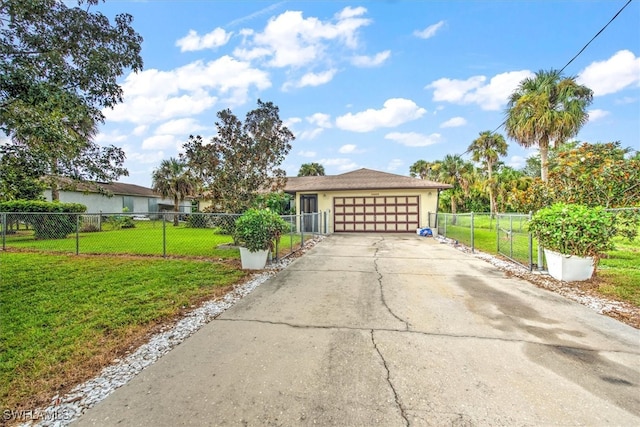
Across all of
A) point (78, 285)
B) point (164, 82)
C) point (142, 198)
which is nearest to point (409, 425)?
point (78, 285)

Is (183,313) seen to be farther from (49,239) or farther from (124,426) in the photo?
(49,239)

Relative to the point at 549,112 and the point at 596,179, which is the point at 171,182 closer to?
the point at 596,179

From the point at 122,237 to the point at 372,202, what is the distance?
12.3m

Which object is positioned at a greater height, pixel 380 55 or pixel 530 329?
pixel 380 55

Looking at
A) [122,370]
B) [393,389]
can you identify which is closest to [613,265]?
[393,389]

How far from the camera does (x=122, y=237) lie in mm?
13000

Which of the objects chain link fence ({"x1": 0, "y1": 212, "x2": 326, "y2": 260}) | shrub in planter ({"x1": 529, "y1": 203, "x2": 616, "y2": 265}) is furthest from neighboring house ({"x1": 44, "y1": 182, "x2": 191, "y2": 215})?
shrub in planter ({"x1": 529, "y1": 203, "x2": 616, "y2": 265})

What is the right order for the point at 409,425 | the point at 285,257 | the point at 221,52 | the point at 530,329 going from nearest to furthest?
the point at 409,425
the point at 530,329
the point at 285,257
the point at 221,52

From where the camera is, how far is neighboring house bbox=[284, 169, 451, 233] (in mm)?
15562

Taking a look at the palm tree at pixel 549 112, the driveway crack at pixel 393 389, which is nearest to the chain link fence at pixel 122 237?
the driveway crack at pixel 393 389

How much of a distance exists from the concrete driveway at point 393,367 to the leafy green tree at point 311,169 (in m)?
39.3

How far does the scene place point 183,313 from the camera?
410 cm

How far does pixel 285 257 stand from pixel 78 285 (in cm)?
458

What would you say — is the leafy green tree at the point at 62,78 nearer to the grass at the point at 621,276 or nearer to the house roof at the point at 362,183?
the grass at the point at 621,276
